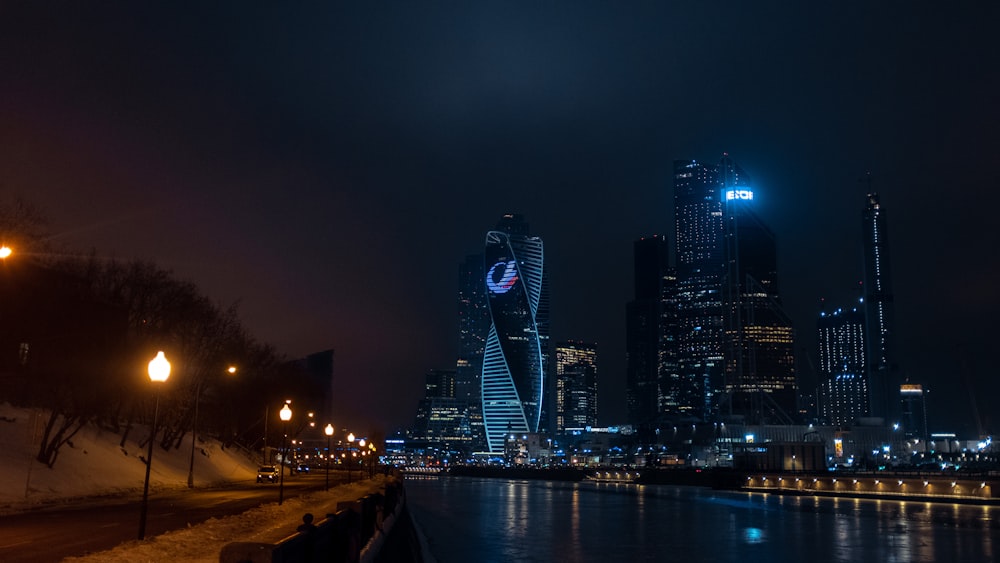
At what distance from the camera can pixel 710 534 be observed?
37.1m

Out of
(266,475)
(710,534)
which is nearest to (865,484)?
(710,534)

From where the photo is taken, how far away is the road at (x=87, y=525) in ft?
65.8

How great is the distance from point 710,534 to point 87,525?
25.3m

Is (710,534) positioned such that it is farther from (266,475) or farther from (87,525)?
(266,475)

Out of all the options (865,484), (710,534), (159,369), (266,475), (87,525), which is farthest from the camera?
(865,484)

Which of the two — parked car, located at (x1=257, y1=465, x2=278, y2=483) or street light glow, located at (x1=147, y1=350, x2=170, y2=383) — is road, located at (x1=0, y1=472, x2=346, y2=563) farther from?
parked car, located at (x1=257, y1=465, x2=278, y2=483)

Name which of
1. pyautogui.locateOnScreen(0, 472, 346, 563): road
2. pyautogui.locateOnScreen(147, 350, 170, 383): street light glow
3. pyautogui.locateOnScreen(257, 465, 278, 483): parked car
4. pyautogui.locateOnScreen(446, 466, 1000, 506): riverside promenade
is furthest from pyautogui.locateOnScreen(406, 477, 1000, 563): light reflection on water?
pyautogui.locateOnScreen(257, 465, 278, 483): parked car

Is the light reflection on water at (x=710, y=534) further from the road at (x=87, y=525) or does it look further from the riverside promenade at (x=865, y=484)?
the riverside promenade at (x=865, y=484)

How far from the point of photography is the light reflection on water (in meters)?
27.6

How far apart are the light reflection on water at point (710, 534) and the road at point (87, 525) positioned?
9.41 meters

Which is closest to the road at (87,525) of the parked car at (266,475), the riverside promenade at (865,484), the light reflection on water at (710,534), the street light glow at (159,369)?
the street light glow at (159,369)

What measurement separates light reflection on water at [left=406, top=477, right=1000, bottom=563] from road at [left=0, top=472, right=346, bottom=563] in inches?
370

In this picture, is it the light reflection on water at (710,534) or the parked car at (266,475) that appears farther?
the parked car at (266,475)

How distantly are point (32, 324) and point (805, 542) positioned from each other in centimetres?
4293
